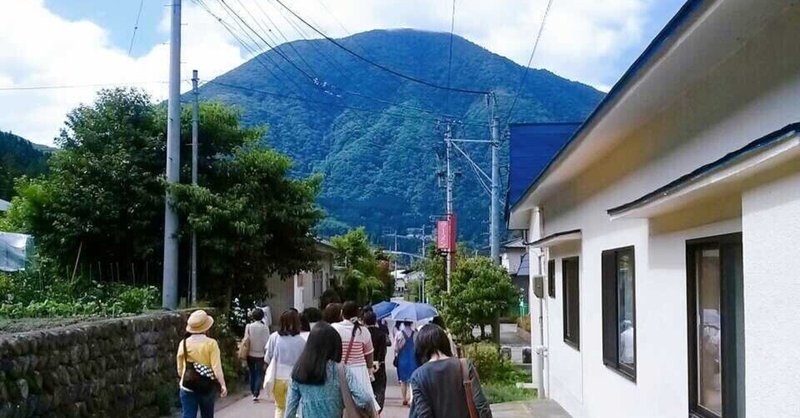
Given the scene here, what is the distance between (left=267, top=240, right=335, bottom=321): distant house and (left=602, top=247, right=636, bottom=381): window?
1529cm

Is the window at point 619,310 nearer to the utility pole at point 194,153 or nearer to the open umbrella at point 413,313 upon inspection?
the open umbrella at point 413,313

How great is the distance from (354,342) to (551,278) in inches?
277

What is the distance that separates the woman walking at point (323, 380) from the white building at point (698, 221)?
7.94ft

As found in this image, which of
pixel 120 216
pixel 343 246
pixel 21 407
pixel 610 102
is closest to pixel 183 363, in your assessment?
pixel 21 407

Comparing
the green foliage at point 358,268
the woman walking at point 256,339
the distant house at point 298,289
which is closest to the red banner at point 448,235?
the distant house at point 298,289

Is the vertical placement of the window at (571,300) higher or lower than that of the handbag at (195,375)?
higher

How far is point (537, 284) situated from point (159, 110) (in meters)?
8.73

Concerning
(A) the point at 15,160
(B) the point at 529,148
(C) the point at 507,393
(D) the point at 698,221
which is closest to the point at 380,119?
(A) the point at 15,160

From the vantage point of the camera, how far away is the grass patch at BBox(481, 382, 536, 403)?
15.8m

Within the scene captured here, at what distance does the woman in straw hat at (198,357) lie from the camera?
8.87m

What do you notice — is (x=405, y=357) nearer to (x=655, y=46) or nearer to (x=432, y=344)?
(x=432, y=344)

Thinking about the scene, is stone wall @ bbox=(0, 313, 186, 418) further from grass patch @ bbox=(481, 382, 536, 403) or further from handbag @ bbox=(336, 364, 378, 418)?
grass patch @ bbox=(481, 382, 536, 403)

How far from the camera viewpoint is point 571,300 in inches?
534

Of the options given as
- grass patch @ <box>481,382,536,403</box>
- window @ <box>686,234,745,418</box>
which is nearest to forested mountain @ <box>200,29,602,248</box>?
grass patch @ <box>481,382,536,403</box>
